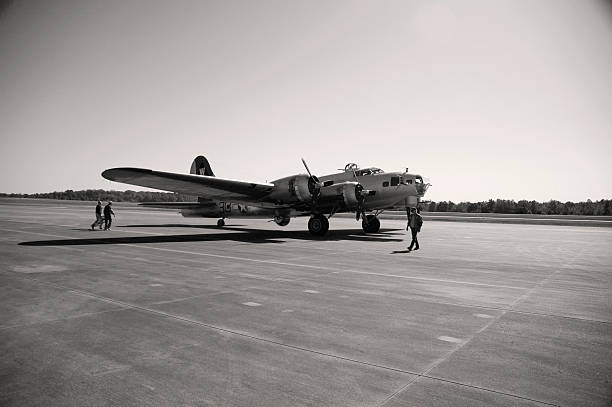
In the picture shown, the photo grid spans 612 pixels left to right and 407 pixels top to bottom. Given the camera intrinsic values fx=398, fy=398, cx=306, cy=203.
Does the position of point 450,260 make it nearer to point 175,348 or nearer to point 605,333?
point 605,333

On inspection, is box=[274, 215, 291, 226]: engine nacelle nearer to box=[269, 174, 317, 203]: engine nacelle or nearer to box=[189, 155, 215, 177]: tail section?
box=[269, 174, 317, 203]: engine nacelle

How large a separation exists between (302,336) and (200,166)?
26.9 m

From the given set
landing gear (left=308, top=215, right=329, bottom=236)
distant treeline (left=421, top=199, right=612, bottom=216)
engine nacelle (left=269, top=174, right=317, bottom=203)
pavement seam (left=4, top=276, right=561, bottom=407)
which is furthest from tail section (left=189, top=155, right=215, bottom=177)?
distant treeline (left=421, top=199, right=612, bottom=216)

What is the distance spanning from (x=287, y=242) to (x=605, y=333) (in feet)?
44.3

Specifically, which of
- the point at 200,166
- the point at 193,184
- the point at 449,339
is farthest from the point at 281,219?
the point at 449,339

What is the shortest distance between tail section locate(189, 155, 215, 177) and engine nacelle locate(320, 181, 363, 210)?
12710mm

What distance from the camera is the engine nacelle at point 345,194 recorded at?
19.9m

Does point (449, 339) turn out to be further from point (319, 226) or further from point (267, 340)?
point (319, 226)

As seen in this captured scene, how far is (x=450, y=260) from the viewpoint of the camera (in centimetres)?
1273

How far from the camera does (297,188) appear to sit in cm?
2027

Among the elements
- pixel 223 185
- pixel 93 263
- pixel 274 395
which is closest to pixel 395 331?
pixel 274 395

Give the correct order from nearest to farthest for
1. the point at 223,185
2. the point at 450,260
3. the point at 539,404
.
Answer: the point at 539,404 → the point at 450,260 → the point at 223,185

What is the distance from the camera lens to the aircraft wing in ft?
55.3

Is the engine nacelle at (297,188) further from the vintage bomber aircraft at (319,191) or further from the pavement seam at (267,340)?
the pavement seam at (267,340)
